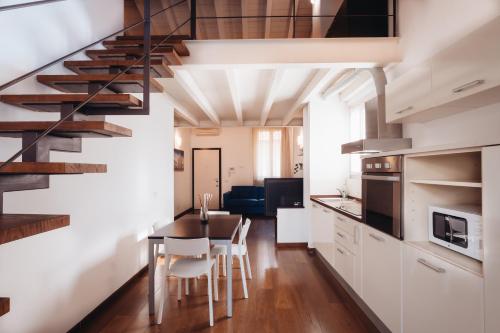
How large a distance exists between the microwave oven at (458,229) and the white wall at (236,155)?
7.23 m

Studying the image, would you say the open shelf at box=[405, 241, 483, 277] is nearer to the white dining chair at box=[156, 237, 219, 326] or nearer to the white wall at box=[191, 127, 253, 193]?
the white dining chair at box=[156, 237, 219, 326]

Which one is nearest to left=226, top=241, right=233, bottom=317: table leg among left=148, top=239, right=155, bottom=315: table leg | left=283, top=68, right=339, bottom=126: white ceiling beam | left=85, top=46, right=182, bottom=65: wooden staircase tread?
left=148, top=239, right=155, bottom=315: table leg

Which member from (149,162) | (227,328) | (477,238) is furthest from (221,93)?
(477,238)

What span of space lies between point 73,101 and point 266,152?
7.45 meters

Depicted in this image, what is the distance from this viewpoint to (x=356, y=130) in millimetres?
4414

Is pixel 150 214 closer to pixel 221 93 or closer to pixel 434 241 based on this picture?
pixel 221 93

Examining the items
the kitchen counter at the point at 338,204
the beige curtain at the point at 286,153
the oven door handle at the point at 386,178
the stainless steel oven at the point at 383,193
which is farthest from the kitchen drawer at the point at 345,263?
the beige curtain at the point at 286,153

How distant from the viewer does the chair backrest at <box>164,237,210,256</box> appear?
237cm

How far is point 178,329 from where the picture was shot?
7.81 feet

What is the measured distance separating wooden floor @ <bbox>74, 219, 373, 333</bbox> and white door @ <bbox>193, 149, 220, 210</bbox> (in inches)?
216

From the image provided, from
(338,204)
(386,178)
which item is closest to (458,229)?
(386,178)

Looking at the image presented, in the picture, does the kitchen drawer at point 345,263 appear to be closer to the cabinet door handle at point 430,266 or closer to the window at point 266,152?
the cabinet door handle at point 430,266

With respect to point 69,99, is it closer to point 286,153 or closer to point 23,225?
point 23,225

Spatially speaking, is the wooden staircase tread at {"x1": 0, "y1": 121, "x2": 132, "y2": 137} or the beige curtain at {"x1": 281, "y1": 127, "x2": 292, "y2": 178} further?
the beige curtain at {"x1": 281, "y1": 127, "x2": 292, "y2": 178}
